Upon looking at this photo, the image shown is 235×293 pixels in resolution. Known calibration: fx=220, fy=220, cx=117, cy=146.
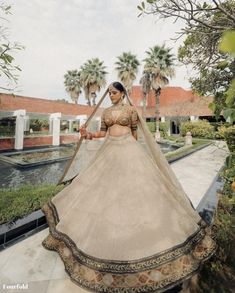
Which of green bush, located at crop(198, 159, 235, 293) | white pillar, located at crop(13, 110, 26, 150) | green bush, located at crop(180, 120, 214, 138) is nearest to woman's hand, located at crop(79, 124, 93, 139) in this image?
green bush, located at crop(198, 159, 235, 293)

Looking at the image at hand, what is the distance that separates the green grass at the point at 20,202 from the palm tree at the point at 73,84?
104 feet

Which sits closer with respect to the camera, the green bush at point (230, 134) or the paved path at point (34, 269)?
the paved path at point (34, 269)

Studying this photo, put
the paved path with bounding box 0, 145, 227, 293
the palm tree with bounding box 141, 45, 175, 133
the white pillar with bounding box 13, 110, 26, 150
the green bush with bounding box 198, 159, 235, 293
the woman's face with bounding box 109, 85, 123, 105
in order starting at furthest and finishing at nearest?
the palm tree with bounding box 141, 45, 175, 133 → the white pillar with bounding box 13, 110, 26, 150 → the woman's face with bounding box 109, 85, 123, 105 → the green bush with bounding box 198, 159, 235, 293 → the paved path with bounding box 0, 145, 227, 293

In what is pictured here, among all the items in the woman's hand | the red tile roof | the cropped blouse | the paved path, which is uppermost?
the red tile roof

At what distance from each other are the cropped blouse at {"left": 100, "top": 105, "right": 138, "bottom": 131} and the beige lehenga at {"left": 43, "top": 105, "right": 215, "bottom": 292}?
0.05ft

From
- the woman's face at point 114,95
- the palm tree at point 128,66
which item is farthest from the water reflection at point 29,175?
the palm tree at point 128,66

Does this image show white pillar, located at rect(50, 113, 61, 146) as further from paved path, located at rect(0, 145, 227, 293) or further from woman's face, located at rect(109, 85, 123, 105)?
woman's face, located at rect(109, 85, 123, 105)

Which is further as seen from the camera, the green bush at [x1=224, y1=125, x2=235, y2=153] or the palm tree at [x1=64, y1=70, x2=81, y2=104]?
the palm tree at [x1=64, y1=70, x2=81, y2=104]

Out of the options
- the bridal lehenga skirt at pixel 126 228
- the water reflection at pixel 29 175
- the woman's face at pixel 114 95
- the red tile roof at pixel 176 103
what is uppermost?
the red tile roof at pixel 176 103

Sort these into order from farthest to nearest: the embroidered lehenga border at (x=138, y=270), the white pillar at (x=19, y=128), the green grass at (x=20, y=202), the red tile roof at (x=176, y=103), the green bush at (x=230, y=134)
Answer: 1. the red tile roof at (x=176, y=103)
2. the white pillar at (x=19, y=128)
3. the green bush at (x=230, y=134)
4. the green grass at (x=20, y=202)
5. the embroidered lehenga border at (x=138, y=270)

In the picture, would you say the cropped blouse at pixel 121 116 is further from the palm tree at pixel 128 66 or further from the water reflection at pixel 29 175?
the palm tree at pixel 128 66

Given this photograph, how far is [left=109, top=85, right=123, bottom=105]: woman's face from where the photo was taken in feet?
11.6

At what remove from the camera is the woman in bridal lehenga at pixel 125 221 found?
2.33m

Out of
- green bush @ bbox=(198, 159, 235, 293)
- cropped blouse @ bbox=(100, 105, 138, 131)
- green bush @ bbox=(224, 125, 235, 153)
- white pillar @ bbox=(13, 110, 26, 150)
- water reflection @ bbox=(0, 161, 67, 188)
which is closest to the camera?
green bush @ bbox=(198, 159, 235, 293)
